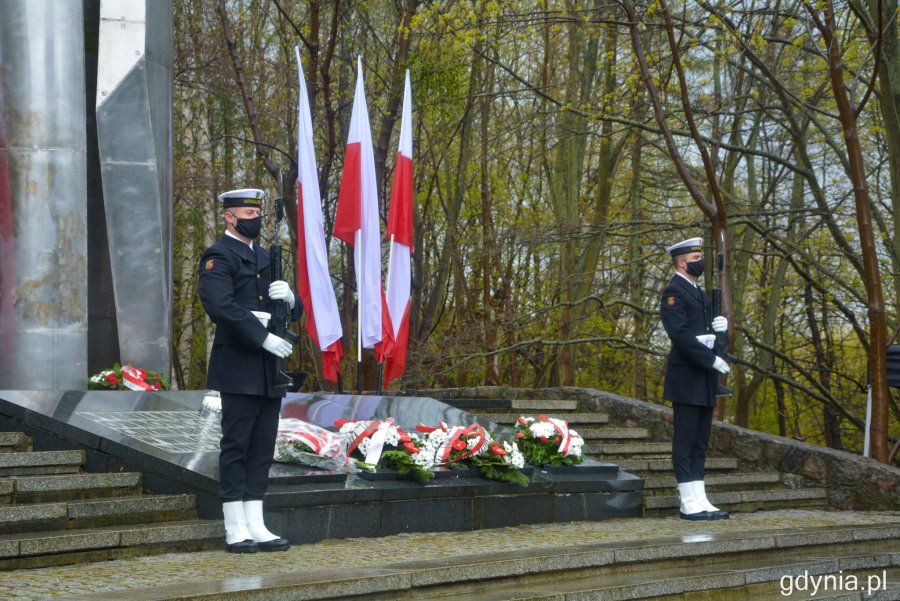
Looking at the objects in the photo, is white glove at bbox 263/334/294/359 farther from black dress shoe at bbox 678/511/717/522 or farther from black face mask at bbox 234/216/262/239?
black dress shoe at bbox 678/511/717/522

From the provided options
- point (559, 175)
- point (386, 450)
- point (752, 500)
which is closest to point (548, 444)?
point (386, 450)

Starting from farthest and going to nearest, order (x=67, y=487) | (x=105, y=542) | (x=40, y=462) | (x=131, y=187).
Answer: (x=131, y=187) → (x=40, y=462) → (x=67, y=487) → (x=105, y=542)

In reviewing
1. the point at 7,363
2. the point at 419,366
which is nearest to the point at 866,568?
the point at 7,363

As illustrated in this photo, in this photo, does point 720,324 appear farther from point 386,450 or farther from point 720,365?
point 386,450

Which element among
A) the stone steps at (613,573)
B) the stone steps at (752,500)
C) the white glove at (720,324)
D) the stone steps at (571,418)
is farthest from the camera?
the stone steps at (571,418)

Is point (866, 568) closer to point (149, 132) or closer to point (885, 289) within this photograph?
point (149, 132)

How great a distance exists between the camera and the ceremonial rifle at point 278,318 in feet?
22.1

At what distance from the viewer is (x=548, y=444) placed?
9250mm

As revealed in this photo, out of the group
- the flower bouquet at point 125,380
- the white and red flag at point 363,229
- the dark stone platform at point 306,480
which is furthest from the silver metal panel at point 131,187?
the white and red flag at point 363,229

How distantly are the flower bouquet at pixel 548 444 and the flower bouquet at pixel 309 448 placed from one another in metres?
1.76

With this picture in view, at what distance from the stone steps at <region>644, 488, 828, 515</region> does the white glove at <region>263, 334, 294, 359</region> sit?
400 centimetres

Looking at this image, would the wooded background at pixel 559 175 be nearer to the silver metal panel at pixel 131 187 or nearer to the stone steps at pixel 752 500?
the silver metal panel at pixel 131 187

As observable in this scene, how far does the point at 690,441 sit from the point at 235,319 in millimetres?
3977

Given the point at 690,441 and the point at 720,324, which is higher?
the point at 720,324
